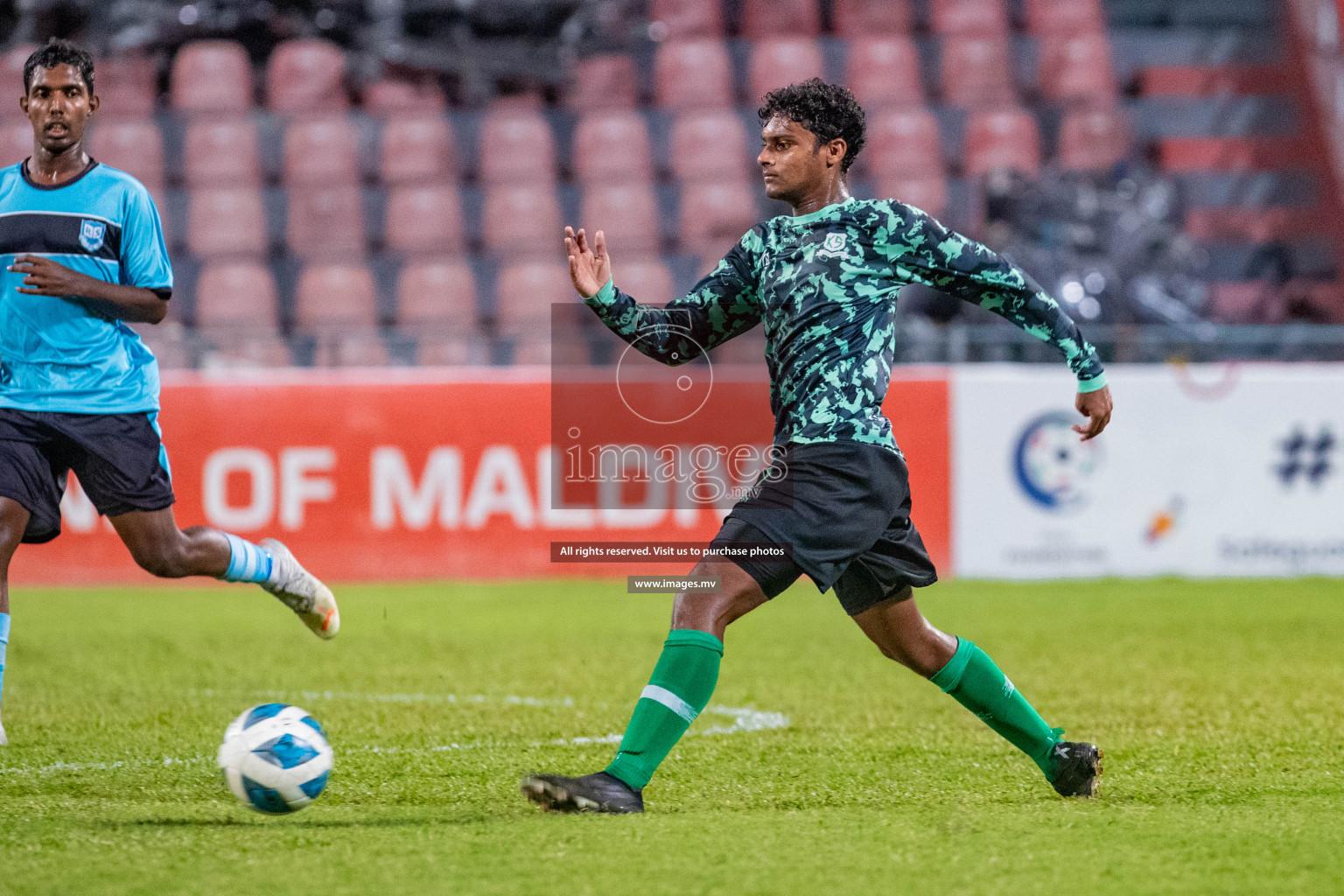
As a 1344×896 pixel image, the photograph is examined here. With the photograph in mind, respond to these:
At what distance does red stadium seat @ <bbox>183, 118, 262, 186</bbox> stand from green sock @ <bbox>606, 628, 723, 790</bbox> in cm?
1190

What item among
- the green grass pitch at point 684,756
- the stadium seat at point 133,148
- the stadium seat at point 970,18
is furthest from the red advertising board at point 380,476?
the stadium seat at point 970,18

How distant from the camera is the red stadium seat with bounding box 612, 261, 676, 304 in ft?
42.7

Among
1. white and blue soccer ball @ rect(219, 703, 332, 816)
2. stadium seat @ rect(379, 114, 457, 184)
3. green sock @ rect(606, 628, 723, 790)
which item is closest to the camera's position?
white and blue soccer ball @ rect(219, 703, 332, 816)

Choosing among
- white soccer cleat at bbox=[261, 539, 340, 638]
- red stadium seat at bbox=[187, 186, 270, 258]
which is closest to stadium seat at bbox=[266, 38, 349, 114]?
red stadium seat at bbox=[187, 186, 270, 258]

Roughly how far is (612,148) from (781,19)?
257 centimetres

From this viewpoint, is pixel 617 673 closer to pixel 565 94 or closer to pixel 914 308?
pixel 914 308

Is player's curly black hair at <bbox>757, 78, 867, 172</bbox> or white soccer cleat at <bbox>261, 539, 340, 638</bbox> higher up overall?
player's curly black hair at <bbox>757, 78, 867, 172</bbox>

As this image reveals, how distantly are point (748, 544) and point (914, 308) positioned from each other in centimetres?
874

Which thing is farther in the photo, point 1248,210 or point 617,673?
point 1248,210

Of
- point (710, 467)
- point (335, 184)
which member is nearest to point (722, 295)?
point (710, 467)

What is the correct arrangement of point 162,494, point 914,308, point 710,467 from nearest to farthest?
point 162,494 → point 710,467 → point 914,308

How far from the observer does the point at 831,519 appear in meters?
3.95

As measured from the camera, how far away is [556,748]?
5.04 meters

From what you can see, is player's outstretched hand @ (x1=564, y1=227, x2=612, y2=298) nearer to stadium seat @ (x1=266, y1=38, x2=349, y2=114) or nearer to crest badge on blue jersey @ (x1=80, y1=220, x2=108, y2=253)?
crest badge on blue jersey @ (x1=80, y1=220, x2=108, y2=253)
